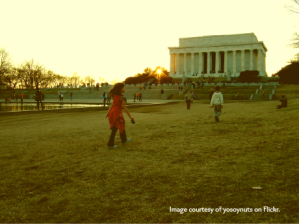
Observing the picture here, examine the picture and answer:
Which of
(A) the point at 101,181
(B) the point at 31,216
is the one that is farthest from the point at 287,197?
(B) the point at 31,216

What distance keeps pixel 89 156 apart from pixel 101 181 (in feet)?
5.64

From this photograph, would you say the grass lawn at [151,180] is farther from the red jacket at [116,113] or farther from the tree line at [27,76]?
the tree line at [27,76]

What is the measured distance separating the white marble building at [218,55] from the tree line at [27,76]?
3056cm

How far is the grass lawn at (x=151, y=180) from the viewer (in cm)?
346

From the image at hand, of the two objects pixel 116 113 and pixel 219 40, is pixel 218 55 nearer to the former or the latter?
pixel 219 40

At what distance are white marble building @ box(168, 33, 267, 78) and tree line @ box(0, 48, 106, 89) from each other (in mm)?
30557

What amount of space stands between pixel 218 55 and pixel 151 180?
84.0 meters

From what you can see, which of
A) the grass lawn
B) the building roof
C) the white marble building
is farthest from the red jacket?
the building roof

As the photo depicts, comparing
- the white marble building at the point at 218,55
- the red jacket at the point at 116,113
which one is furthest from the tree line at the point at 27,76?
the red jacket at the point at 116,113

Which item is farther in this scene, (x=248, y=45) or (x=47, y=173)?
(x=248, y=45)

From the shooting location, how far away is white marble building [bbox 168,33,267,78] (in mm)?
80750

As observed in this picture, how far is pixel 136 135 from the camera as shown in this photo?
893 centimetres

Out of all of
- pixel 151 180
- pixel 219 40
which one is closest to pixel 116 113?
pixel 151 180

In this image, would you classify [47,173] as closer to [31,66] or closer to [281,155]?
[281,155]
